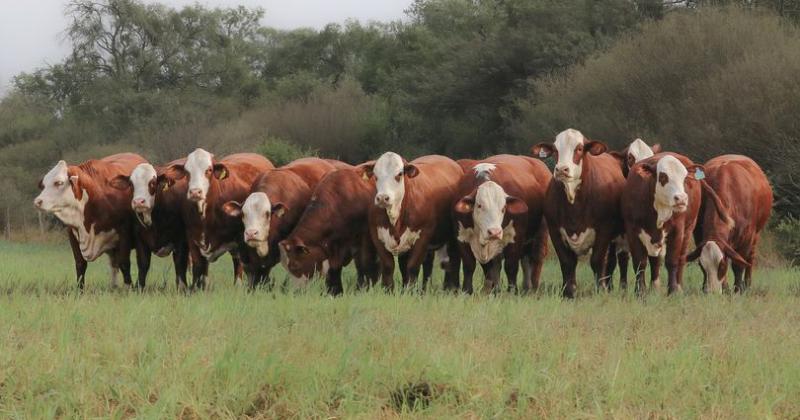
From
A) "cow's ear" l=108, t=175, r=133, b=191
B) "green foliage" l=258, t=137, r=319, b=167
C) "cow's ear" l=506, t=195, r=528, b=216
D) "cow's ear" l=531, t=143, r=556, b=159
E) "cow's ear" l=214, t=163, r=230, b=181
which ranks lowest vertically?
"green foliage" l=258, t=137, r=319, b=167

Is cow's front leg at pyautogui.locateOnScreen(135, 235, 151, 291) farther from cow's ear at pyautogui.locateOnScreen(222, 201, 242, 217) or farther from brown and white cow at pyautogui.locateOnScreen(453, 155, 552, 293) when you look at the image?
brown and white cow at pyautogui.locateOnScreen(453, 155, 552, 293)

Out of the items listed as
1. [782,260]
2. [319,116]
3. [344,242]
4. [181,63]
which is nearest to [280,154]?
[319,116]

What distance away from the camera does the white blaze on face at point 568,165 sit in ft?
32.8

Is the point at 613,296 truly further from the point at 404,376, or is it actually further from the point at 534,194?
the point at 404,376

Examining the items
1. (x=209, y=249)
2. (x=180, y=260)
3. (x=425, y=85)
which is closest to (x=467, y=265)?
(x=209, y=249)

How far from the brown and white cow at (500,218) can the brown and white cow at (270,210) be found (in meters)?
2.20

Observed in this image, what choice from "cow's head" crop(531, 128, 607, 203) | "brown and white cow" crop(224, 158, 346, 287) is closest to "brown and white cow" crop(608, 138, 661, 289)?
"cow's head" crop(531, 128, 607, 203)

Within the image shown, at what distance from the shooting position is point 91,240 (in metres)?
11.5

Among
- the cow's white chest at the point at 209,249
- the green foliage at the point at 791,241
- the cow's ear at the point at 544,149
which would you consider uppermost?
the cow's ear at the point at 544,149

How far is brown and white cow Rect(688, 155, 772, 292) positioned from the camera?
33.2 ft

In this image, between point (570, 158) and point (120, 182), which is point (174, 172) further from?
point (570, 158)

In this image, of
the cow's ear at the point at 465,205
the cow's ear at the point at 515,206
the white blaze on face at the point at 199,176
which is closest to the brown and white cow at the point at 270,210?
the white blaze on face at the point at 199,176

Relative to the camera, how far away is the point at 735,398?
212 inches

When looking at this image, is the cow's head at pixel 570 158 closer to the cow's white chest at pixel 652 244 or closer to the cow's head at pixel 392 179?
the cow's white chest at pixel 652 244
